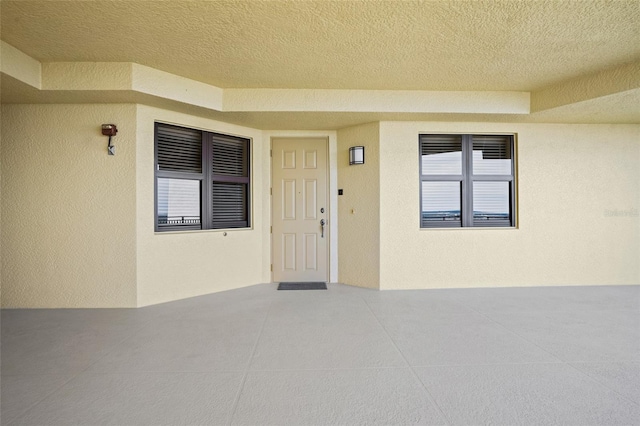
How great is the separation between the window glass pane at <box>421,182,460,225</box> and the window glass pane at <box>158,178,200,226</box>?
3.21 metres

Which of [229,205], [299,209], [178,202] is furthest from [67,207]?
[299,209]

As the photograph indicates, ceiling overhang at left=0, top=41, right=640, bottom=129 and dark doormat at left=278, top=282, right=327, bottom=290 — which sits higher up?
ceiling overhang at left=0, top=41, right=640, bottom=129

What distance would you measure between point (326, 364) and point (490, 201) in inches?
143

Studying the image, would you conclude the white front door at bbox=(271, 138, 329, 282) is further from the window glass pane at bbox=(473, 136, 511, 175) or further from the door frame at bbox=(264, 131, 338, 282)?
the window glass pane at bbox=(473, 136, 511, 175)

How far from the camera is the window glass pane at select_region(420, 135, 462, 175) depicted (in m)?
4.57

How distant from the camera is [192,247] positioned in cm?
412

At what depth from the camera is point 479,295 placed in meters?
4.11

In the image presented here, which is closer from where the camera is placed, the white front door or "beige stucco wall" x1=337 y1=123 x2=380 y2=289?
"beige stucco wall" x1=337 y1=123 x2=380 y2=289

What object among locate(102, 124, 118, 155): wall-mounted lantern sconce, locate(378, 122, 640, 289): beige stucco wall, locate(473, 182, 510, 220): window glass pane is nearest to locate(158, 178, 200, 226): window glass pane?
locate(102, 124, 118, 155): wall-mounted lantern sconce

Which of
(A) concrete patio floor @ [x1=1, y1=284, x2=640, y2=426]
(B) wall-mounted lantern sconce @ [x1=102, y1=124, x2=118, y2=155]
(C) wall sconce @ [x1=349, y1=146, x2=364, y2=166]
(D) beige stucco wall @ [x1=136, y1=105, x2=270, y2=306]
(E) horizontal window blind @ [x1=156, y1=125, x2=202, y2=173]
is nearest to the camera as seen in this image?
(A) concrete patio floor @ [x1=1, y1=284, x2=640, y2=426]

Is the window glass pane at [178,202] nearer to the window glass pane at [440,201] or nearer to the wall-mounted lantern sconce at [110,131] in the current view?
the wall-mounted lantern sconce at [110,131]

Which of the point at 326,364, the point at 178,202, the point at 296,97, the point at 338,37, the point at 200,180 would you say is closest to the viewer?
the point at 326,364

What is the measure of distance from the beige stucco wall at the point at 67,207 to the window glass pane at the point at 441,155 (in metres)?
3.85

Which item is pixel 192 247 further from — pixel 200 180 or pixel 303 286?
pixel 303 286
